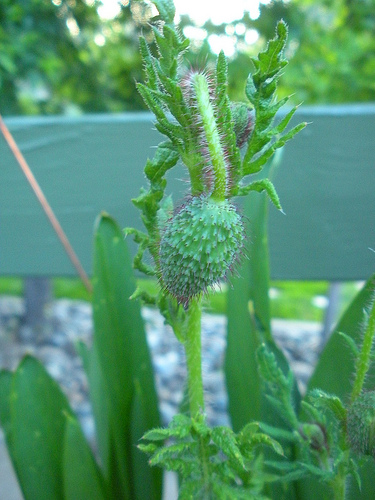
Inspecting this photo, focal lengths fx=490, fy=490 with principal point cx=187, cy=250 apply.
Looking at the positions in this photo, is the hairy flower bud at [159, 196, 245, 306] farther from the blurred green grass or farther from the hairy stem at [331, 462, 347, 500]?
the blurred green grass

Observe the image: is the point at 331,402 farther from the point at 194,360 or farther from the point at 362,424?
the point at 194,360

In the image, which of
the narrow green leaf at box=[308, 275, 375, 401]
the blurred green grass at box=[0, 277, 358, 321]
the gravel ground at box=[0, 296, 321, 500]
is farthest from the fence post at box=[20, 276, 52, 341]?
the narrow green leaf at box=[308, 275, 375, 401]

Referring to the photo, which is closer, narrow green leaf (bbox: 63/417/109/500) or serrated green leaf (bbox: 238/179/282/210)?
serrated green leaf (bbox: 238/179/282/210)

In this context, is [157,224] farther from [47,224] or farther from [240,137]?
[47,224]

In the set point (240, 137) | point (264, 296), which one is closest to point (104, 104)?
point (264, 296)

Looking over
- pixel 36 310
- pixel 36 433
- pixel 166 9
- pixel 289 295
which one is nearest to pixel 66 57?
pixel 36 310
